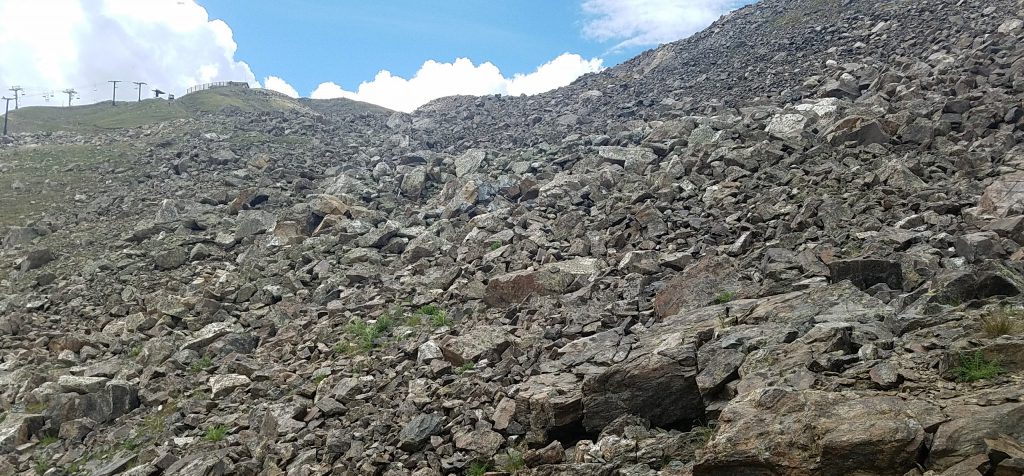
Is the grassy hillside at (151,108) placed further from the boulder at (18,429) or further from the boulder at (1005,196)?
the boulder at (1005,196)

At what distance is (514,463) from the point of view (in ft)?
26.2

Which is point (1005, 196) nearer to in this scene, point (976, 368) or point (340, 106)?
point (976, 368)

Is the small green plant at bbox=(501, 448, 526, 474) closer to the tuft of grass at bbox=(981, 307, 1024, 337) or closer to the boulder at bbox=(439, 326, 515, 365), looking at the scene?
the boulder at bbox=(439, 326, 515, 365)

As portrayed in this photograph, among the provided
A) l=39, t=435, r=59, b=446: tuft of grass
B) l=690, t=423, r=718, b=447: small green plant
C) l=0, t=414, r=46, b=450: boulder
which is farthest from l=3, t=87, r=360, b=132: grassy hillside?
l=690, t=423, r=718, b=447: small green plant

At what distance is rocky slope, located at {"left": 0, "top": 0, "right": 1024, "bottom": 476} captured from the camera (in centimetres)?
699

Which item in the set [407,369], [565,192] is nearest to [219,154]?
[565,192]

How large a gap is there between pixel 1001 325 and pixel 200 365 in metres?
13.5

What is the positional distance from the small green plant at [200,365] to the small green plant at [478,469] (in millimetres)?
7644

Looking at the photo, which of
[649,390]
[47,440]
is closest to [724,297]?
[649,390]

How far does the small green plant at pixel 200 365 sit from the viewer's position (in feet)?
43.4

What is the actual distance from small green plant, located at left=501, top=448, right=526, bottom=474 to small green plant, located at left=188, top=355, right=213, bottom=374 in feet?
26.6

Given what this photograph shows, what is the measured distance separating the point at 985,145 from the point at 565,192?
10.3m

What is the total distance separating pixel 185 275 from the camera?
18.1 meters

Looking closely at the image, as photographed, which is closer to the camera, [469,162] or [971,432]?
[971,432]
